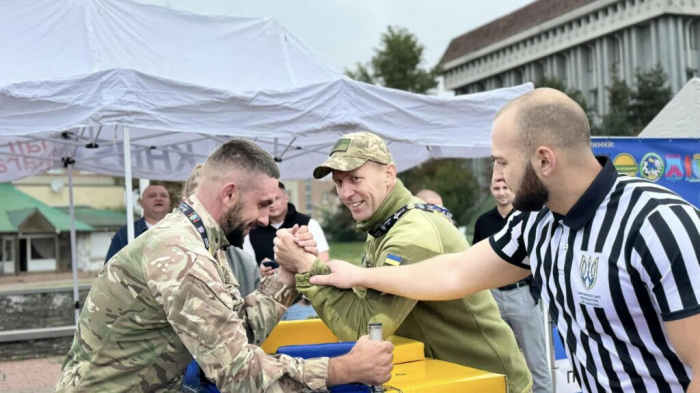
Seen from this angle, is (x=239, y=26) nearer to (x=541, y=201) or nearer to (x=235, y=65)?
(x=235, y=65)

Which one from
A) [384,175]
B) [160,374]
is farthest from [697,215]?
[160,374]

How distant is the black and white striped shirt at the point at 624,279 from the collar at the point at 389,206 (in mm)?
984

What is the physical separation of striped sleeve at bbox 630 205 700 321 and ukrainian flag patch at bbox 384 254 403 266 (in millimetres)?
993

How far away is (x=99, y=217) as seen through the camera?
4481 centimetres

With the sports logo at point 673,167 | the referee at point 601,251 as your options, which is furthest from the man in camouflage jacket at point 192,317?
the sports logo at point 673,167

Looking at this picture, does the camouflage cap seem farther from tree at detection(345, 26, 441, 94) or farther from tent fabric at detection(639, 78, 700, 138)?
tree at detection(345, 26, 441, 94)

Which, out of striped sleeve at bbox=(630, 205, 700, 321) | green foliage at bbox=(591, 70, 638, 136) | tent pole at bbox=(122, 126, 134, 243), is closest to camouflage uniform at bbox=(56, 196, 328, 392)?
striped sleeve at bbox=(630, 205, 700, 321)

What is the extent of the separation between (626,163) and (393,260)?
14.9 feet

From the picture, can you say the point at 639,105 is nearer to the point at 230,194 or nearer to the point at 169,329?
the point at 230,194

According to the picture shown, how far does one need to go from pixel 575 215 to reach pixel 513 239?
1.33 ft

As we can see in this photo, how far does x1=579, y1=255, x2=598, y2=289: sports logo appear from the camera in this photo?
2025mm

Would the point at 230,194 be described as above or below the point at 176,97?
below

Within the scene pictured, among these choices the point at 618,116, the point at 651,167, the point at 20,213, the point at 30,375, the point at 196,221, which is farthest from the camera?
the point at 618,116

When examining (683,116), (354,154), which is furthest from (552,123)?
(683,116)
